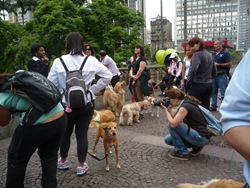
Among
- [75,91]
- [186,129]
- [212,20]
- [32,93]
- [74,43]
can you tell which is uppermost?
[212,20]

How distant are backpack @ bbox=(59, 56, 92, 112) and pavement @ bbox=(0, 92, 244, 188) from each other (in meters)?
1.14

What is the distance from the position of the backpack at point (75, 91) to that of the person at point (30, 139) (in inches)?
24.8

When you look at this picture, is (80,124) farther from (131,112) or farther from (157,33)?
(157,33)

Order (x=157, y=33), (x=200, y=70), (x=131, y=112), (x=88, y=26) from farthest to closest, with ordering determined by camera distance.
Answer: (x=157, y=33), (x=88, y=26), (x=131, y=112), (x=200, y=70)

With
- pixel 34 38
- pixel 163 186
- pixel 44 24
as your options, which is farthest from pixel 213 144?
pixel 34 38

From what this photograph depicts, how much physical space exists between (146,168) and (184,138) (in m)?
0.83

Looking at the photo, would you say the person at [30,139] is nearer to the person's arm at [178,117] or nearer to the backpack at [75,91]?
the backpack at [75,91]

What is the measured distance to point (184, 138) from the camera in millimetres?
4418

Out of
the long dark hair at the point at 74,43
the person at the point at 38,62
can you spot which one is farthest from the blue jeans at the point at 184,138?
the person at the point at 38,62

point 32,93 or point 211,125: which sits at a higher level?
point 32,93

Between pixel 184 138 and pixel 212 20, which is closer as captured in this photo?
pixel 184 138

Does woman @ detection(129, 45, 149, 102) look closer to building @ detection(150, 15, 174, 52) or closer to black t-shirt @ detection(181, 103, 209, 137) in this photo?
black t-shirt @ detection(181, 103, 209, 137)

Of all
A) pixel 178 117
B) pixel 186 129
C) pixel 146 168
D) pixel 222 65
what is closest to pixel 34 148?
pixel 146 168

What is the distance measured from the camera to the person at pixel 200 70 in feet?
18.1
